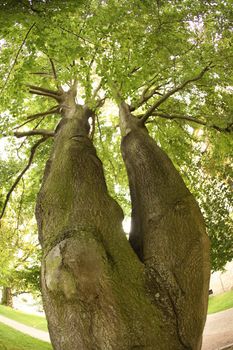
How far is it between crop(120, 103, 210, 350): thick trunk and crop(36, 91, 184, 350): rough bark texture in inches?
5.7

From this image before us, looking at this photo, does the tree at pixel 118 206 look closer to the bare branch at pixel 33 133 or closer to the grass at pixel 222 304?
the bare branch at pixel 33 133

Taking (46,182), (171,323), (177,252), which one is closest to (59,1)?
(46,182)

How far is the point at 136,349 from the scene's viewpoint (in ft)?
10.1

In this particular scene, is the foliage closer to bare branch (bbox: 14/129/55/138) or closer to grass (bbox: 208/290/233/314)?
bare branch (bbox: 14/129/55/138)

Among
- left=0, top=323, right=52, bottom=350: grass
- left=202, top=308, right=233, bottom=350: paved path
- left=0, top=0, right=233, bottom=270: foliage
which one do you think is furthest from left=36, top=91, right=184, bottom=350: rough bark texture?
left=202, top=308, right=233, bottom=350: paved path

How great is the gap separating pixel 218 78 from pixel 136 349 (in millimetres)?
5685

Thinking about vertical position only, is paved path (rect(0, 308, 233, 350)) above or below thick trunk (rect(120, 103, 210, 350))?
below

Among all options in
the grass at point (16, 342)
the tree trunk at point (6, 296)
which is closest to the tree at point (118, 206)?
the grass at point (16, 342)

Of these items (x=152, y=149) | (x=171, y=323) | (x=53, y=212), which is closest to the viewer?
(x=171, y=323)

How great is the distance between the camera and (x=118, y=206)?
14.6 feet

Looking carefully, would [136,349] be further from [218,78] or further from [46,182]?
[218,78]

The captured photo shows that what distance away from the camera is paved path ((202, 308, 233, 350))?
11.2 m

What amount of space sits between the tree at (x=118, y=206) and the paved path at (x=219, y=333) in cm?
747

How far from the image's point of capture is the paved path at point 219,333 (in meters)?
11.2
